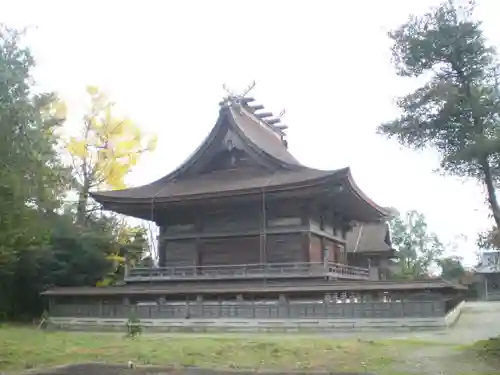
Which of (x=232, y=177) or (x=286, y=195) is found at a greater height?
(x=232, y=177)

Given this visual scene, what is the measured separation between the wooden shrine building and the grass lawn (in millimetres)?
5659

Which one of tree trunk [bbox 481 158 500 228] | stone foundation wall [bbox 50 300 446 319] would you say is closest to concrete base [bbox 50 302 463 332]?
stone foundation wall [bbox 50 300 446 319]

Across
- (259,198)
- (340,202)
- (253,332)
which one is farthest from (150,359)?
(340,202)

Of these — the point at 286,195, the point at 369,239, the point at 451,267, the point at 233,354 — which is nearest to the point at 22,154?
the point at 233,354

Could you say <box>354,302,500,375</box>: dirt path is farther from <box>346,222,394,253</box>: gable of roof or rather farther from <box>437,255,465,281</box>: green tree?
<box>437,255,465,281</box>: green tree

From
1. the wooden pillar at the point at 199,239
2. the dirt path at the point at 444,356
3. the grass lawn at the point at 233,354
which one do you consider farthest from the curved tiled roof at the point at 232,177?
the grass lawn at the point at 233,354

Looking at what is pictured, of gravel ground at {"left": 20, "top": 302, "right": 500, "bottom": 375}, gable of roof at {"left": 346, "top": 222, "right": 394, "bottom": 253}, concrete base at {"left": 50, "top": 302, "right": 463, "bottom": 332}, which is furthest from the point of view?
gable of roof at {"left": 346, "top": 222, "right": 394, "bottom": 253}

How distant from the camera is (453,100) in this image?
13.7m

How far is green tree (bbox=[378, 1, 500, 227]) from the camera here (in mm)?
13258

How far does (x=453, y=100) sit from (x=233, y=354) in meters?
8.22

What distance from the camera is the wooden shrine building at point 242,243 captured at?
21.8 meters

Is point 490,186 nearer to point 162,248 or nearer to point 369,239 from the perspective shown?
point 162,248

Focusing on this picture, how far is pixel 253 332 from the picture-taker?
21188mm

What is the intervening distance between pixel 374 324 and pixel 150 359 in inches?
391
